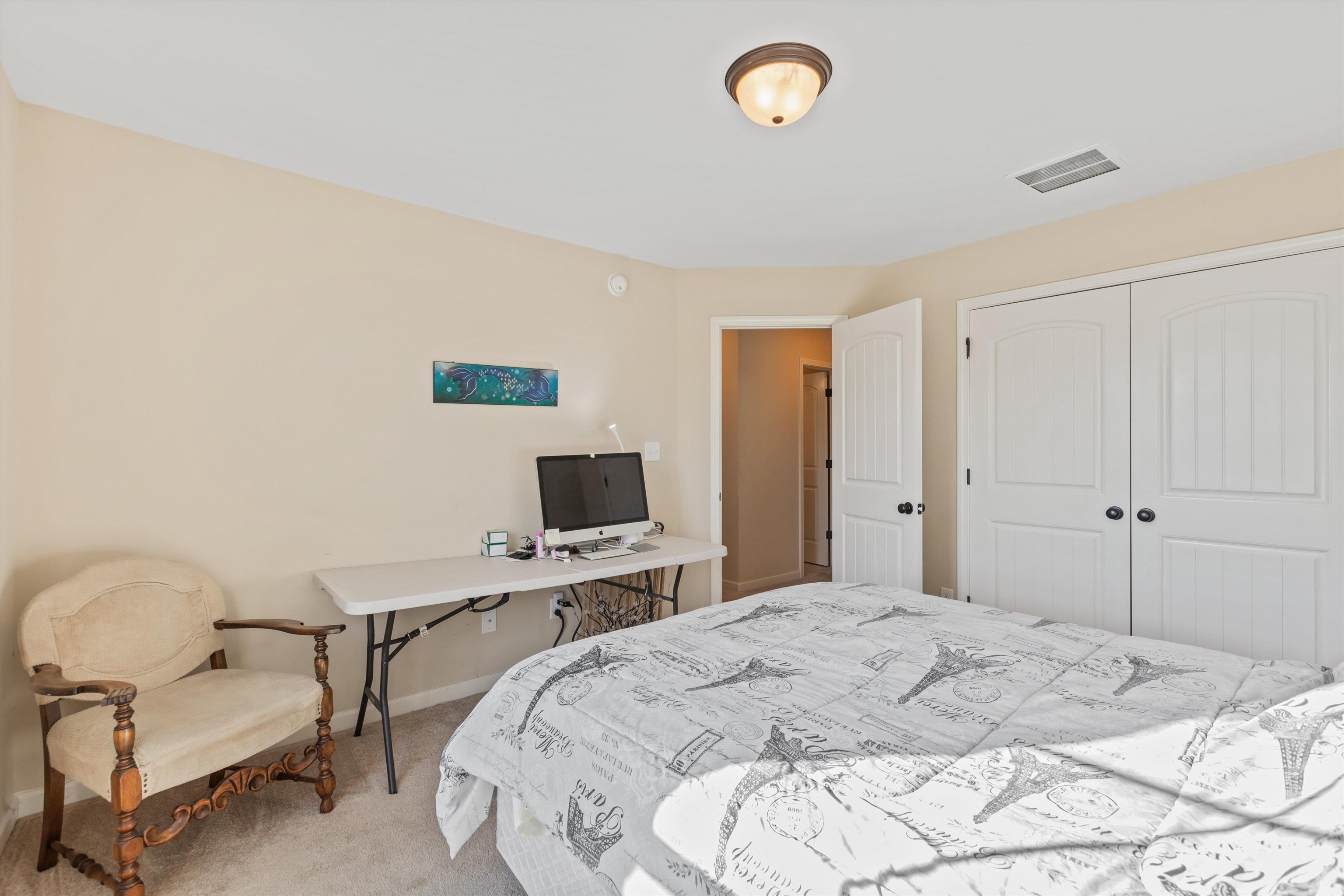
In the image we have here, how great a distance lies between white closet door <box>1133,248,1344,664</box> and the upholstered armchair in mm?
3423

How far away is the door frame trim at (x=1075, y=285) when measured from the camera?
2488mm

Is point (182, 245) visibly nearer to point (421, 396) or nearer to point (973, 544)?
point (421, 396)

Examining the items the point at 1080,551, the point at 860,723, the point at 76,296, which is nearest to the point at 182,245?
the point at 76,296

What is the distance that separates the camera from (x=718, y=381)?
3.99 m

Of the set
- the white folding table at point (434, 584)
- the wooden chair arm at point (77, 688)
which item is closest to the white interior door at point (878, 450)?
the white folding table at point (434, 584)

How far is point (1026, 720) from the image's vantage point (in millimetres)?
1292

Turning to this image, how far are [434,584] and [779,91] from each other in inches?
82.6

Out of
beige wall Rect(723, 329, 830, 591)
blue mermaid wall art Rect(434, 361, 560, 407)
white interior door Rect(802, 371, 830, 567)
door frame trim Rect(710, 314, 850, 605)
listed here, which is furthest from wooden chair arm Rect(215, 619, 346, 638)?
white interior door Rect(802, 371, 830, 567)

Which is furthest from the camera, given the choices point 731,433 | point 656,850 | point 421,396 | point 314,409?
point 731,433

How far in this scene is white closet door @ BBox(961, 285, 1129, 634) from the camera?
9.73 feet

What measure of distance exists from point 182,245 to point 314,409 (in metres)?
0.74

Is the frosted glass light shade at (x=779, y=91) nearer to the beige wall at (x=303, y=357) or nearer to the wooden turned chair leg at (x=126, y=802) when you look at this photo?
the beige wall at (x=303, y=357)

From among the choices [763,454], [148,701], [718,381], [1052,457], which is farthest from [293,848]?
[763,454]

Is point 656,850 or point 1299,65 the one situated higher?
point 1299,65
